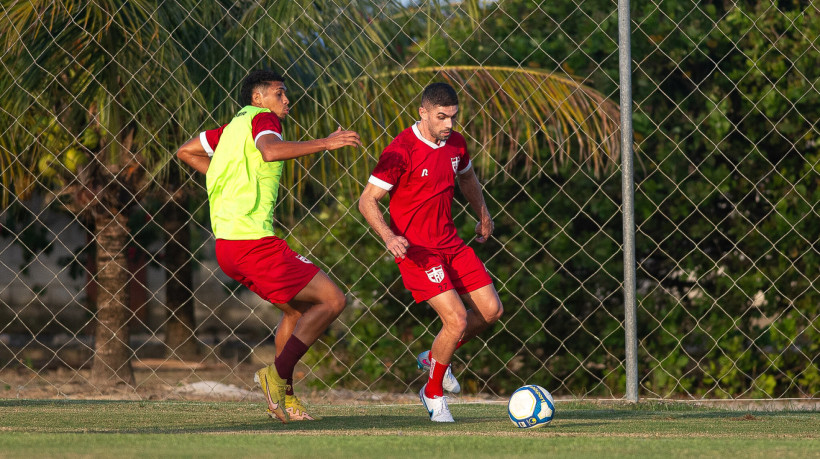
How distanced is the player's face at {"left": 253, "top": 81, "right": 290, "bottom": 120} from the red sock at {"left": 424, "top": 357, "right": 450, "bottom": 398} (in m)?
1.35

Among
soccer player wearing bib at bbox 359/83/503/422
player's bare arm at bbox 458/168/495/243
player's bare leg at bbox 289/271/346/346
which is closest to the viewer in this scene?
player's bare leg at bbox 289/271/346/346

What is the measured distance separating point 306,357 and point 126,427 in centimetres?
341

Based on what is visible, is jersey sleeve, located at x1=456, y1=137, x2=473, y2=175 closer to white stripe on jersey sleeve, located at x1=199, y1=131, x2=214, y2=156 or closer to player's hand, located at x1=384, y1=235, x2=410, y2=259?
player's hand, located at x1=384, y1=235, x2=410, y2=259

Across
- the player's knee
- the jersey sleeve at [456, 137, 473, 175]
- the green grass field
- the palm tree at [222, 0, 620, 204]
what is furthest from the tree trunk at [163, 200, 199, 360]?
the player's knee

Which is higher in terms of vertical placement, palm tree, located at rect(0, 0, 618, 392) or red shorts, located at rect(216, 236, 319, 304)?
palm tree, located at rect(0, 0, 618, 392)

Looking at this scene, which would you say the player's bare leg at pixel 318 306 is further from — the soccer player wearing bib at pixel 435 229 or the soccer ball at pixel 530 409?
the soccer ball at pixel 530 409

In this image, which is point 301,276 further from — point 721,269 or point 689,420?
point 721,269

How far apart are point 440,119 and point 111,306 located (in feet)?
11.1

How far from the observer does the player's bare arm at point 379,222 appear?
4.72m

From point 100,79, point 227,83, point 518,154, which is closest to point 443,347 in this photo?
point 518,154

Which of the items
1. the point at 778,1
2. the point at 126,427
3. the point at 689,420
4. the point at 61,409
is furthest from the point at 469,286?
the point at 778,1

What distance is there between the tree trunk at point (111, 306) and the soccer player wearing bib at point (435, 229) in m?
2.90

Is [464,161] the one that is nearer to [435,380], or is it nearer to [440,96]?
[440,96]

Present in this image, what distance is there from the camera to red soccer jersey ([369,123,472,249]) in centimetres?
504
